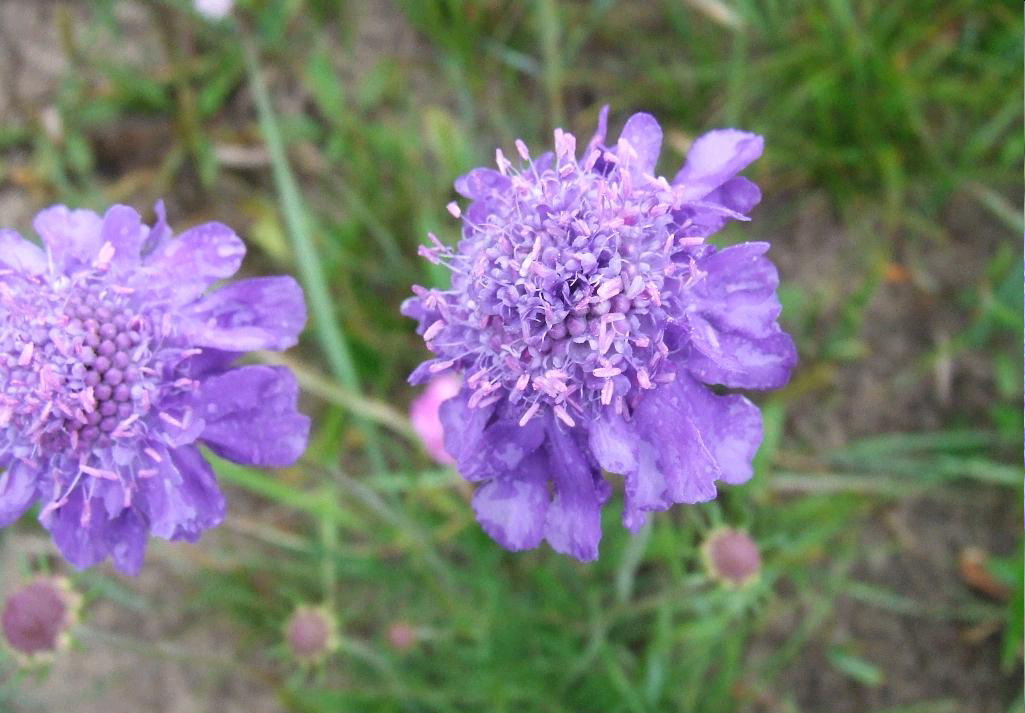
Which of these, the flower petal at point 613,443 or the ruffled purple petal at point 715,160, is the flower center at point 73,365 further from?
the ruffled purple petal at point 715,160

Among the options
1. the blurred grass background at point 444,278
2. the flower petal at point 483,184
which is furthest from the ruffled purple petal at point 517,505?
the blurred grass background at point 444,278

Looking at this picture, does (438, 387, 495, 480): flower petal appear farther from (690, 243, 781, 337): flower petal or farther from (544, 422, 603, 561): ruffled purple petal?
(690, 243, 781, 337): flower petal

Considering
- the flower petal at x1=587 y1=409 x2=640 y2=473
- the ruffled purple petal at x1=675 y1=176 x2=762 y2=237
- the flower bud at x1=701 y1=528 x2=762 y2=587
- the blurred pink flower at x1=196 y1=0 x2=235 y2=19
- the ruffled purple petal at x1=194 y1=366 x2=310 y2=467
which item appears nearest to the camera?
the flower petal at x1=587 y1=409 x2=640 y2=473

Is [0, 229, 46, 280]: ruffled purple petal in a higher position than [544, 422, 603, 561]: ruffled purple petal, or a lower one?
higher

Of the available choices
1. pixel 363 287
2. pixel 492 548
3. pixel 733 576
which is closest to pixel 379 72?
pixel 363 287

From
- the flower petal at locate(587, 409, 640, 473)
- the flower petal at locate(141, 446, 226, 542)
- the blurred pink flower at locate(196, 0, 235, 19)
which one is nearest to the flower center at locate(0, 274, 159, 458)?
the flower petal at locate(141, 446, 226, 542)

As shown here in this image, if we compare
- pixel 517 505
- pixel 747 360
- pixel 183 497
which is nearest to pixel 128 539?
pixel 183 497

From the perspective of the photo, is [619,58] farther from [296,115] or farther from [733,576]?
[733,576]
